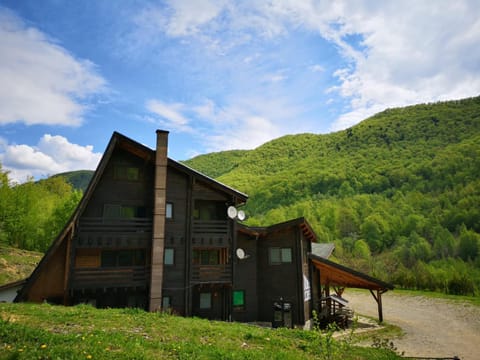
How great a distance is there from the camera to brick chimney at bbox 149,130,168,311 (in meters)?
19.2

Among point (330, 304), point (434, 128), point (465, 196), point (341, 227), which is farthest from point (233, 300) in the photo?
point (434, 128)

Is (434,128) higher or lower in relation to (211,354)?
higher

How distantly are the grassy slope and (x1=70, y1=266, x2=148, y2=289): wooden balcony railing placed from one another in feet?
46.9

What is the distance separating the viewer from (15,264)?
30812 millimetres

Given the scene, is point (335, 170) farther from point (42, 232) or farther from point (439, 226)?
point (42, 232)

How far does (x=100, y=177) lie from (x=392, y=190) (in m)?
79.8

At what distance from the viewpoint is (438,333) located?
73.0 feet

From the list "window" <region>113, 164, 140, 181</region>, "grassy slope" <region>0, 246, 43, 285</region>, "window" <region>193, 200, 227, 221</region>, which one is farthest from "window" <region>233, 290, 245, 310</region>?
"grassy slope" <region>0, 246, 43, 285</region>

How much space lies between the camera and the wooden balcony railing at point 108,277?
18.2 m

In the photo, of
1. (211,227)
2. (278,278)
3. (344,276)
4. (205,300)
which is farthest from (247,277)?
(344,276)

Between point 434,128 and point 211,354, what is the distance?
12056 centimetres

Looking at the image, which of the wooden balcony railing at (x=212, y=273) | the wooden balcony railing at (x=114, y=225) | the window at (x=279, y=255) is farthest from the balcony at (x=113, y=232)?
the window at (x=279, y=255)

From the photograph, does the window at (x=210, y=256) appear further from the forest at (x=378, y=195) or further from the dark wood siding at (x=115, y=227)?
the forest at (x=378, y=195)

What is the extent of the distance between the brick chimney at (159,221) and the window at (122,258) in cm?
195
